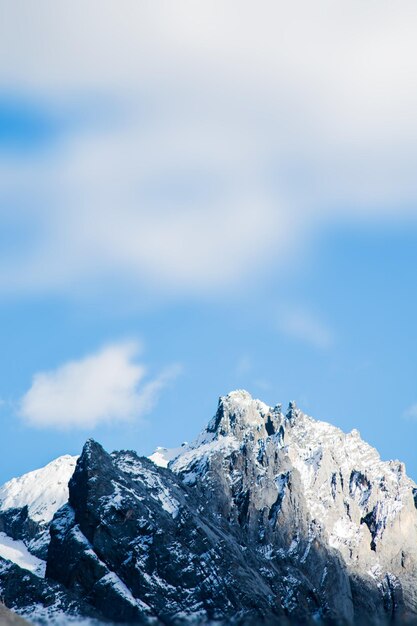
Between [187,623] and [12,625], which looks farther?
[12,625]

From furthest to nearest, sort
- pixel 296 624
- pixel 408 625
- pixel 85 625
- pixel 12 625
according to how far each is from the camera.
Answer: pixel 12 625
pixel 85 625
pixel 296 624
pixel 408 625

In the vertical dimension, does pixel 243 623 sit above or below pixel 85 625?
above

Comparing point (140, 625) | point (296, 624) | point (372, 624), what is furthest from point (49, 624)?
point (372, 624)

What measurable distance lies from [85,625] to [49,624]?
11.0 m

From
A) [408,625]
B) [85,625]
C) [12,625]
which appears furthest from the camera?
[12,625]

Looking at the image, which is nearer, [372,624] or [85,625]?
[372,624]

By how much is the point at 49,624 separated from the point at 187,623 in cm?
3223

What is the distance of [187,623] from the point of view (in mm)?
153750

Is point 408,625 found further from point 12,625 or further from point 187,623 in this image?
point 12,625

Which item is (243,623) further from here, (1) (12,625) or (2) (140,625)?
(1) (12,625)

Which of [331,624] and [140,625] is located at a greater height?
[331,624]

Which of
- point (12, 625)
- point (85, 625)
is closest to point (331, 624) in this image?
point (85, 625)

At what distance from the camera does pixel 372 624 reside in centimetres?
14125

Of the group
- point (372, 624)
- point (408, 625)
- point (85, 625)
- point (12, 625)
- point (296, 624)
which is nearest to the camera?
point (408, 625)
